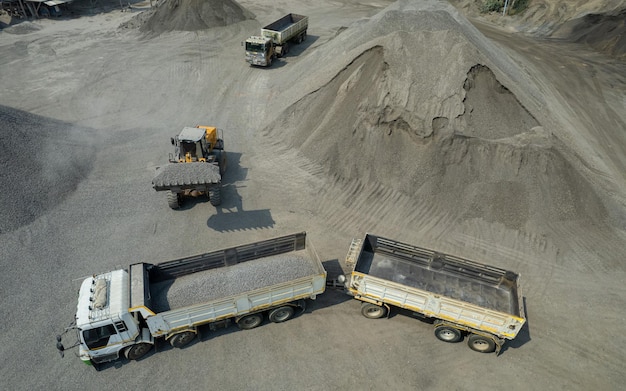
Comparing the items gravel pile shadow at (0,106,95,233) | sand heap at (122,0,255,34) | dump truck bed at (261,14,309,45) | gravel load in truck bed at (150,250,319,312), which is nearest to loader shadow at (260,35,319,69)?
dump truck bed at (261,14,309,45)

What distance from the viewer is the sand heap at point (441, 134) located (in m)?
17.3

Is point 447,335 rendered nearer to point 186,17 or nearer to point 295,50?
point 295,50

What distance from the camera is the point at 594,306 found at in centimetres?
1356

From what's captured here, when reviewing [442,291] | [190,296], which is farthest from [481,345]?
[190,296]

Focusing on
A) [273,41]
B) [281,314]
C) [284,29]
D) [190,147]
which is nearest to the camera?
[281,314]

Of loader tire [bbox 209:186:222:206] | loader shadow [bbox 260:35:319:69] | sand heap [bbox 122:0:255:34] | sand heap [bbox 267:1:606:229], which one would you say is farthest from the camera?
sand heap [bbox 122:0:255:34]

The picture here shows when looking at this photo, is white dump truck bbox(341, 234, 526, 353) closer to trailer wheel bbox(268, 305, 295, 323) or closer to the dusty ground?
the dusty ground

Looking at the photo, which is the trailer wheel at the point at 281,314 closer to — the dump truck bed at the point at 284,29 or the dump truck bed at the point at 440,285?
the dump truck bed at the point at 440,285

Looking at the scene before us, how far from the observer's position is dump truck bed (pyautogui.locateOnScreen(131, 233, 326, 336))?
439 inches

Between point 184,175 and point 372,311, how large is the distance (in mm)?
9389

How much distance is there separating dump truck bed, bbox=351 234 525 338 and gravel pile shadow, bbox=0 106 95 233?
582 inches

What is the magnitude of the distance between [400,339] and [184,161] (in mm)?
12303

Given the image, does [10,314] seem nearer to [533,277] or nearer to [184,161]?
[184,161]

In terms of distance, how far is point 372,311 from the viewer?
1279 centimetres
